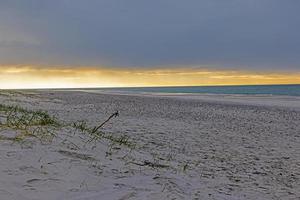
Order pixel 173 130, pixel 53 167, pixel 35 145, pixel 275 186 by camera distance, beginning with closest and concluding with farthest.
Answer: pixel 53 167 < pixel 35 145 < pixel 275 186 < pixel 173 130


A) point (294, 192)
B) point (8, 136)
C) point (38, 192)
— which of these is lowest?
point (294, 192)

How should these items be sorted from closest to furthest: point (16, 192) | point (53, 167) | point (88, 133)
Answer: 1. point (16, 192)
2. point (53, 167)
3. point (88, 133)

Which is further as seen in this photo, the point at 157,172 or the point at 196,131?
the point at 196,131

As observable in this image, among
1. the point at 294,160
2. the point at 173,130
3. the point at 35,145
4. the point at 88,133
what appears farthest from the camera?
the point at 173,130

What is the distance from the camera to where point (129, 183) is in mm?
5793

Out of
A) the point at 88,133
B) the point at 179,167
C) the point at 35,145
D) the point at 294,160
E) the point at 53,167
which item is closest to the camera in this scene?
the point at 53,167

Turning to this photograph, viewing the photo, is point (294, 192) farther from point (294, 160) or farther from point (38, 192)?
point (38, 192)

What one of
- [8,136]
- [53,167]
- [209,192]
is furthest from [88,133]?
[209,192]

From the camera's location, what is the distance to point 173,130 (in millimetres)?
14148

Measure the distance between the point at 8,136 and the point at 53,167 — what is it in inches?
55.9

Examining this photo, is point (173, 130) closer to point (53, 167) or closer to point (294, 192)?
point (294, 192)

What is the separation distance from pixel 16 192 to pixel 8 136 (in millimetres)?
2185

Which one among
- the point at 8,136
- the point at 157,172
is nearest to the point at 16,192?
the point at 8,136

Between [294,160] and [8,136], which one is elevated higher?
[8,136]
